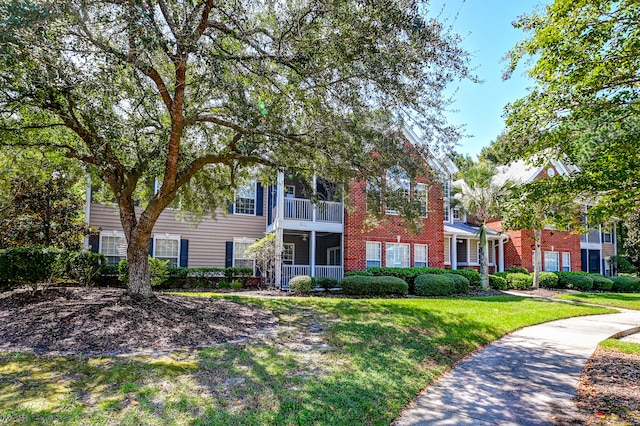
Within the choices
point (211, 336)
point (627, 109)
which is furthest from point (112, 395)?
point (627, 109)

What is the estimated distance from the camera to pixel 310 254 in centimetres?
1775

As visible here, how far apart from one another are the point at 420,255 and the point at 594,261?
16.2m

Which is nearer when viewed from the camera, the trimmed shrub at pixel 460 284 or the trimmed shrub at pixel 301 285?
the trimmed shrub at pixel 301 285

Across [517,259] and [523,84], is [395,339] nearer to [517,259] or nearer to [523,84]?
[523,84]

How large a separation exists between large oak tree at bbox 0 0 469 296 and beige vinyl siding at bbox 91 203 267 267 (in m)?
6.86

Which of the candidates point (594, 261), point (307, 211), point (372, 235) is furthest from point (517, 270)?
point (307, 211)

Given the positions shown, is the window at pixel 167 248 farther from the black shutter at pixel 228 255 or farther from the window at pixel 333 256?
the window at pixel 333 256

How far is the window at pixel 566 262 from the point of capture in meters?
25.7

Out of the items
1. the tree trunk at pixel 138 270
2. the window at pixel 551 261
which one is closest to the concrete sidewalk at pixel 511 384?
the tree trunk at pixel 138 270

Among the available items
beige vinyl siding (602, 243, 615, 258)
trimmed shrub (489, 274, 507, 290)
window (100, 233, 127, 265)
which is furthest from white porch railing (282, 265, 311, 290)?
beige vinyl siding (602, 243, 615, 258)

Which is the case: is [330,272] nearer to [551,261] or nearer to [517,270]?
[517,270]

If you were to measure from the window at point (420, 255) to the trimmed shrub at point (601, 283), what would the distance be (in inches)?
422

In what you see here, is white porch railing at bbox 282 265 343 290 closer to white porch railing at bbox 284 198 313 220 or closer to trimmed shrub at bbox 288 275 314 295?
trimmed shrub at bbox 288 275 314 295

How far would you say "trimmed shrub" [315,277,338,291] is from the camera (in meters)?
16.5
